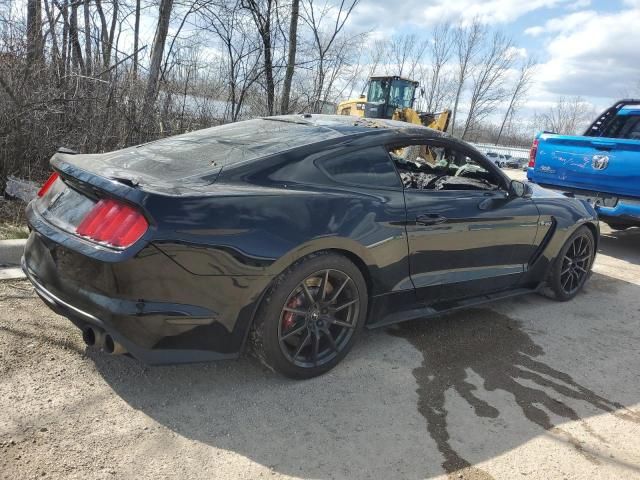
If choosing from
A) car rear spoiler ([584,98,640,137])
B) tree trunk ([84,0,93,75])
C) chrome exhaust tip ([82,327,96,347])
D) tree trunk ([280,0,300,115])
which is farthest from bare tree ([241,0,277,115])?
chrome exhaust tip ([82,327,96,347])

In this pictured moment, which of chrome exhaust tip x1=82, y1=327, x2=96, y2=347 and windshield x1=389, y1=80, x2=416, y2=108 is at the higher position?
windshield x1=389, y1=80, x2=416, y2=108

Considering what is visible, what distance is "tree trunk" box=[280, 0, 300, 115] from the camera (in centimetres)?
1042

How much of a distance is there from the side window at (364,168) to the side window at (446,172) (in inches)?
8.6

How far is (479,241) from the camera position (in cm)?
366

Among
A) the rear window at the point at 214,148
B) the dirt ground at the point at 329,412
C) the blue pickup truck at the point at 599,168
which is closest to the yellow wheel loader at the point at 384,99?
the blue pickup truck at the point at 599,168

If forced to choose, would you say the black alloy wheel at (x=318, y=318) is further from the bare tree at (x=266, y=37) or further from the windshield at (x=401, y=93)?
the windshield at (x=401, y=93)

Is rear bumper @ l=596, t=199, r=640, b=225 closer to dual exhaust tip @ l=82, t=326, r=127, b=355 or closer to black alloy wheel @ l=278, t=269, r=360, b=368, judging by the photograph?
black alloy wheel @ l=278, t=269, r=360, b=368

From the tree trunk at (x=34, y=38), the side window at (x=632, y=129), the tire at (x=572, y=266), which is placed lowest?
the tire at (x=572, y=266)

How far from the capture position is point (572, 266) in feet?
15.5

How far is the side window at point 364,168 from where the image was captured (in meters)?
2.99

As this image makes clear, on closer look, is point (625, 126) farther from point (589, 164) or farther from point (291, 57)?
point (291, 57)

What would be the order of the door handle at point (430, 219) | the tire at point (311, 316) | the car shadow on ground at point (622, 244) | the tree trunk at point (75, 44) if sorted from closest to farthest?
the tire at point (311, 316) → the door handle at point (430, 219) → the tree trunk at point (75, 44) → the car shadow on ground at point (622, 244)

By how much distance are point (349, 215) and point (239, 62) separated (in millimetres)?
8134

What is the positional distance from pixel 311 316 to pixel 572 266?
3.06 m
